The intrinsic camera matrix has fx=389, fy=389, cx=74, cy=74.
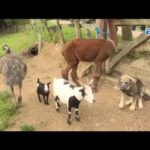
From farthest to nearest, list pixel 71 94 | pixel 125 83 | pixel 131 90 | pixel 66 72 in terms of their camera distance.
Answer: pixel 66 72 < pixel 131 90 < pixel 125 83 < pixel 71 94

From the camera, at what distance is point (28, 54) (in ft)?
36.0

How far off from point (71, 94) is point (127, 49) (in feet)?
6.76

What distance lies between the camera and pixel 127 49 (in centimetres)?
757

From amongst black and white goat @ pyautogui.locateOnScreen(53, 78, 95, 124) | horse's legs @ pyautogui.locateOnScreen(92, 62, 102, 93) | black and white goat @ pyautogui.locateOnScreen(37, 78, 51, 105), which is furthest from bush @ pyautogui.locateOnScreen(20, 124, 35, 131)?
horse's legs @ pyautogui.locateOnScreen(92, 62, 102, 93)

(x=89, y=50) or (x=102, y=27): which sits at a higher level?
(x=102, y=27)

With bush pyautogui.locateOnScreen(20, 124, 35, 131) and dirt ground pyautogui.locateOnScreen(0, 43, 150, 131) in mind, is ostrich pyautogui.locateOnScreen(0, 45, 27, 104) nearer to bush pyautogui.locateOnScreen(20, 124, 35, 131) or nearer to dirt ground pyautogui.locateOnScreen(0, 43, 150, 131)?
dirt ground pyautogui.locateOnScreen(0, 43, 150, 131)

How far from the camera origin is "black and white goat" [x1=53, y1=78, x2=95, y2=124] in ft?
19.4

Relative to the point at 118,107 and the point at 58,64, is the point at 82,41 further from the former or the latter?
the point at 58,64

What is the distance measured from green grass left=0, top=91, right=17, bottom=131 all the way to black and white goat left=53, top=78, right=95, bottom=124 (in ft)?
2.82

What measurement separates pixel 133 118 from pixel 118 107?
458mm

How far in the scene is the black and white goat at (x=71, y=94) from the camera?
5914 millimetres

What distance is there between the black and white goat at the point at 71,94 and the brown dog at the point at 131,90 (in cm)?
76

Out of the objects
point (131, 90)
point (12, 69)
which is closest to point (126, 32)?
point (131, 90)

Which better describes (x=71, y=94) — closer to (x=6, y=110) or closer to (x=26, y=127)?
(x=26, y=127)
